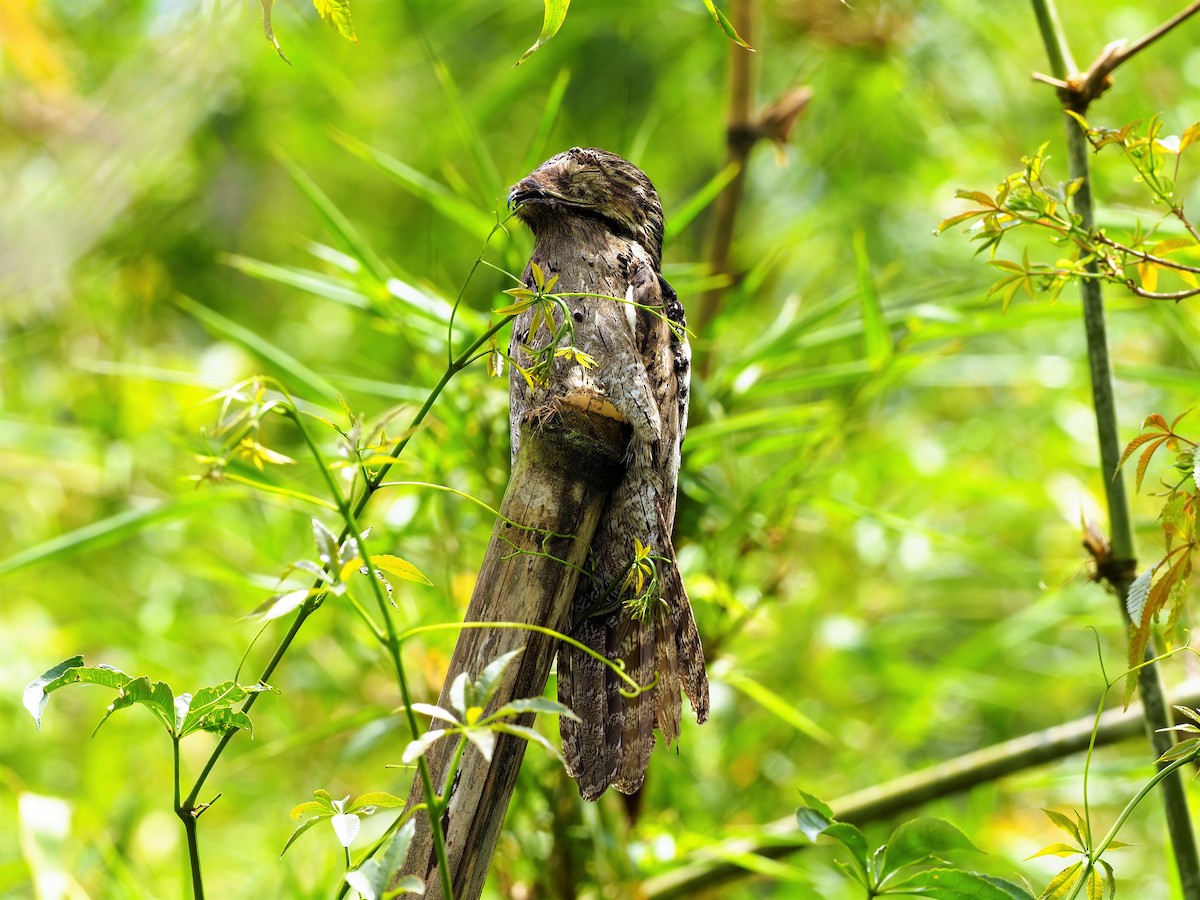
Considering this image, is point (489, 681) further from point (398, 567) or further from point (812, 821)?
point (812, 821)

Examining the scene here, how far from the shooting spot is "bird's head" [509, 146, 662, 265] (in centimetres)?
79

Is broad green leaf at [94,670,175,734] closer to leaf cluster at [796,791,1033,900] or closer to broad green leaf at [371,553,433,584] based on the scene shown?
broad green leaf at [371,553,433,584]

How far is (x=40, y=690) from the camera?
55 centimetres

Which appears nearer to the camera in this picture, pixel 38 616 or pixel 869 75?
pixel 869 75

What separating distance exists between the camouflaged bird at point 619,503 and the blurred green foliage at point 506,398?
0.48ft

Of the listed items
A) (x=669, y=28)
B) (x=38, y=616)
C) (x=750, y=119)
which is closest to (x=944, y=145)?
(x=669, y=28)

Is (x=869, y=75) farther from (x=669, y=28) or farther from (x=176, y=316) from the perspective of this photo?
(x=176, y=316)

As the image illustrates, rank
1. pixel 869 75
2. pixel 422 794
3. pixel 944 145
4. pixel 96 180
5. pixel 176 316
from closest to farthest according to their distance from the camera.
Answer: pixel 422 794
pixel 96 180
pixel 869 75
pixel 944 145
pixel 176 316

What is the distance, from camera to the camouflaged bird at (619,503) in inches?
28.1

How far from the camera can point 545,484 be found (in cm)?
66

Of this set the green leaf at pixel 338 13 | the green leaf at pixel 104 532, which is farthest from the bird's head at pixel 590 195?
the green leaf at pixel 104 532

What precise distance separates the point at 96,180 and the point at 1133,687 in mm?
1440

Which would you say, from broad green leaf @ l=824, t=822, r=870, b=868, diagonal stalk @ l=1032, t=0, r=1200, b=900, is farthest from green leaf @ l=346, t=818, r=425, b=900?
diagonal stalk @ l=1032, t=0, r=1200, b=900

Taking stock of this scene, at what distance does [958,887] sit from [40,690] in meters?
0.60
